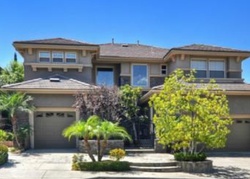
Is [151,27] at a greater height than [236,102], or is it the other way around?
[151,27]

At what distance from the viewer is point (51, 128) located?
20.9 metres

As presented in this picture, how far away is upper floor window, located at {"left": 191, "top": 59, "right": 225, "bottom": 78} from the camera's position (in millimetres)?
25297

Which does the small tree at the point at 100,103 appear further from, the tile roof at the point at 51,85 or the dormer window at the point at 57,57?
the dormer window at the point at 57,57

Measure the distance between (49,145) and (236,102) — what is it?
38.8 feet

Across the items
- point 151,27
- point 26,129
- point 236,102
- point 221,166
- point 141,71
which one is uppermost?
point 151,27

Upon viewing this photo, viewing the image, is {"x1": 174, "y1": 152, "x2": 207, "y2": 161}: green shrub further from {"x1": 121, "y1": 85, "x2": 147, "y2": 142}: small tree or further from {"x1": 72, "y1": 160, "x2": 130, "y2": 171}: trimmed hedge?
{"x1": 121, "y1": 85, "x2": 147, "y2": 142}: small tree

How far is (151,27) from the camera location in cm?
1886

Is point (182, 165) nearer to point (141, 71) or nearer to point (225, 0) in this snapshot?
point (225, 0)

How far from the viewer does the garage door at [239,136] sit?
2141cm

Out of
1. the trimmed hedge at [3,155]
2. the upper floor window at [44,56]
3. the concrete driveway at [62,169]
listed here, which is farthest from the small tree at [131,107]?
the trimmed hedge at [3,155]

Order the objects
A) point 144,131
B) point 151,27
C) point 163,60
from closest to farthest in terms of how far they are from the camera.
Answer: point 151,27
point 144,131
point 163,60

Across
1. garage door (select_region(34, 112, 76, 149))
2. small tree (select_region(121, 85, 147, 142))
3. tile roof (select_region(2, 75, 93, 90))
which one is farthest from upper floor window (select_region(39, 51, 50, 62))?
small tree (select_region(121, 85, 147, 142))

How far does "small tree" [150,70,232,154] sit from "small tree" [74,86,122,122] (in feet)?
15.3

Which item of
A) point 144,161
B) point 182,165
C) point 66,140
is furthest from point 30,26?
point 182,165
